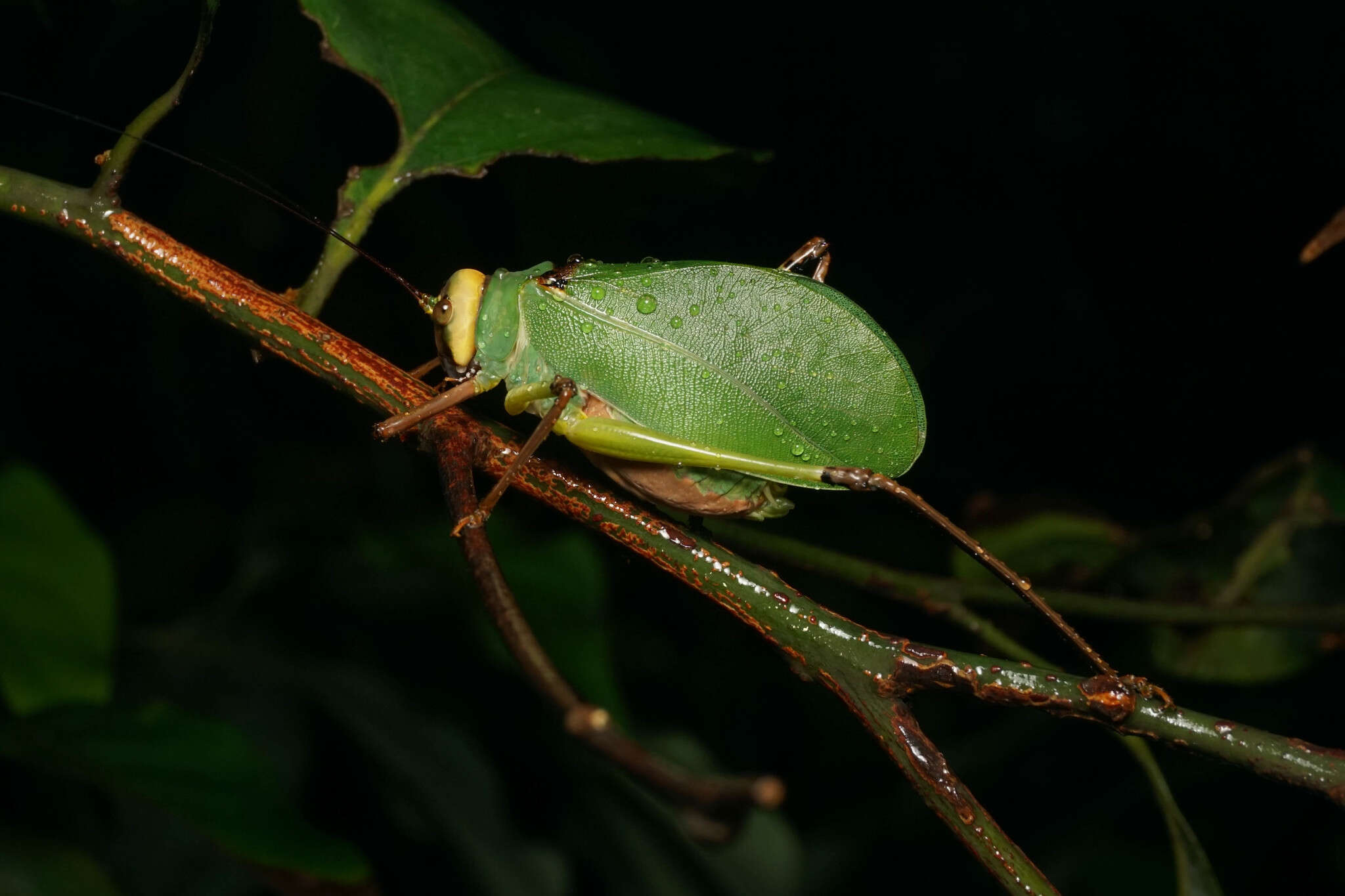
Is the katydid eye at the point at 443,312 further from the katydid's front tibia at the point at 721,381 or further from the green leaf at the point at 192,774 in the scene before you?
the green leaf at the point at 192,774

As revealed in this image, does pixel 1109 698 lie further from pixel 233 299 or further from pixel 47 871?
pixel 47 871

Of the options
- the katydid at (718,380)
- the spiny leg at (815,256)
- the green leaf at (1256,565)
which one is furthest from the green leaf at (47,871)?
the green leaf at (1256,565)

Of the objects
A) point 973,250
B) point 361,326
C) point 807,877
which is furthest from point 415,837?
point 973,250

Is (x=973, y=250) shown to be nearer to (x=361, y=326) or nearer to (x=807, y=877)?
(x=361, y=326)

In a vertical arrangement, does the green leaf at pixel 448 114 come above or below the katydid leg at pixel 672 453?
above

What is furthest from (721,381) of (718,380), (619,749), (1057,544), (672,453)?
(1057,544)

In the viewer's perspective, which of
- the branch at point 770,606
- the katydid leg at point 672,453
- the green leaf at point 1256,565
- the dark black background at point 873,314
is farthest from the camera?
the dark black background at point 873,314
